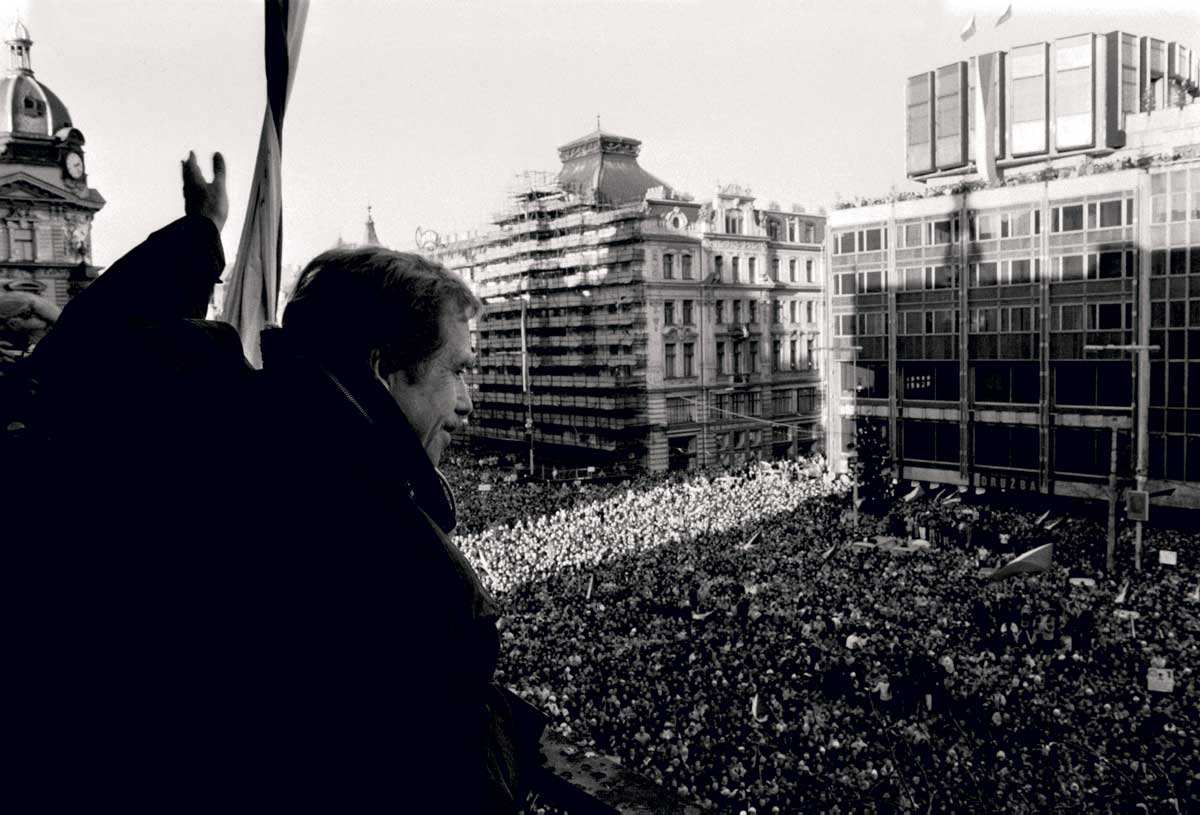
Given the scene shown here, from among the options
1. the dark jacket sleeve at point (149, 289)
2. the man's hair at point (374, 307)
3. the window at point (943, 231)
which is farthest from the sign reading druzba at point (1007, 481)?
the dark jacket sleeve at point (149, 289)

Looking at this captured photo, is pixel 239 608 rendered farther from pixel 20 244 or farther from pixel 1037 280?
pixel 1037 280

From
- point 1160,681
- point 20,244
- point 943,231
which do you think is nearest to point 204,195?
point 1160,681

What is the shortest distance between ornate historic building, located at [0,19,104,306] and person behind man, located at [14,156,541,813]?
33.6m

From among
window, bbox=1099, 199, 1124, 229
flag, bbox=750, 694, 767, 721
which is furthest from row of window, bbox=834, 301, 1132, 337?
flag, bbox=750, 694, 767, 721

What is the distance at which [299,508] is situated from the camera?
1.21 metres

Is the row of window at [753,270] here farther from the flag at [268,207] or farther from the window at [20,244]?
the flag at [268,207]

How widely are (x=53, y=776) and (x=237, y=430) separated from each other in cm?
49

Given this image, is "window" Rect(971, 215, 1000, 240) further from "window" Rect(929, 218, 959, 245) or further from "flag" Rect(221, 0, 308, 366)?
"flag" Rect(221, 0, 308, 366)

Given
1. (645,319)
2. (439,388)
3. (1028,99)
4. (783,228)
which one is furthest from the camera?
(783,228)

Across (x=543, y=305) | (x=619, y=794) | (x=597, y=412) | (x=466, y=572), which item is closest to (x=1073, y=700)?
(x=619, y=794)

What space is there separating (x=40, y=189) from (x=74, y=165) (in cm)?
198

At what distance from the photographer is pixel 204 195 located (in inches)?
65.7

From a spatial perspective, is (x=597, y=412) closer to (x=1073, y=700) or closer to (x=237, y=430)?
(x=1073, y=700)

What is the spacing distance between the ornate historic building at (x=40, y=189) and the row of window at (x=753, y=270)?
112 ft
